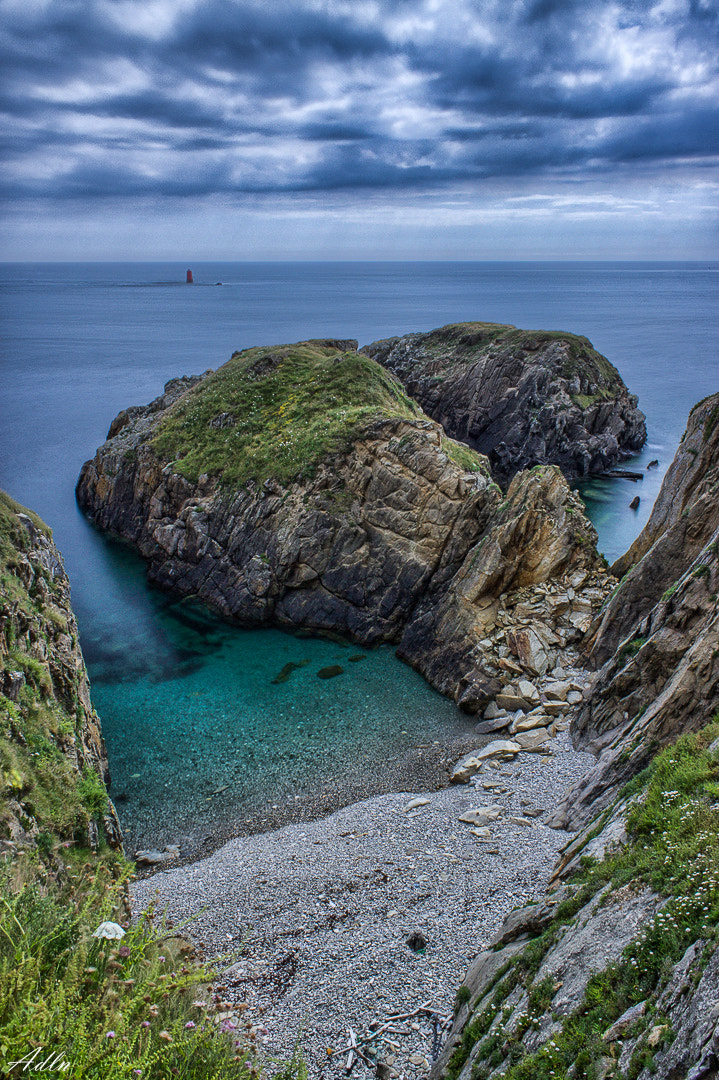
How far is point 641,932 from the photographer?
39.0 ft

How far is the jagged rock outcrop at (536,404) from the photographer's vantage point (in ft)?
309

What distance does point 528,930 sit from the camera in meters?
15.9

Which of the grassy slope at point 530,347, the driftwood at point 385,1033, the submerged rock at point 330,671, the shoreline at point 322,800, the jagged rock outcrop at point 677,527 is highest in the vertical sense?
the grassy slope at point 530,347

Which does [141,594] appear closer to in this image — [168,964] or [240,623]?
[240,623]

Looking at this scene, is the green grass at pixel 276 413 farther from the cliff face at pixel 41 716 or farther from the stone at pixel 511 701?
the cliff face at pixel 41 716

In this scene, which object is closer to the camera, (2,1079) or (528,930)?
(2,1079)

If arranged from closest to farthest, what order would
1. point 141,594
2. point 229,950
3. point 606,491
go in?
point 229,950, point 141,594, point 606,491

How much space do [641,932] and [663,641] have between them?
1477 centimetres

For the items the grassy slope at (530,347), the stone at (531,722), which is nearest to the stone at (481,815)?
the stone at (531,722)

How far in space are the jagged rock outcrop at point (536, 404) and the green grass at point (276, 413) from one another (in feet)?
78.8

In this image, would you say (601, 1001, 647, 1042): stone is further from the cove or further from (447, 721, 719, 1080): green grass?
the cove

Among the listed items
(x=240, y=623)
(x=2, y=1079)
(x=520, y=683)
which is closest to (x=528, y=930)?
(x=2, y=1079)

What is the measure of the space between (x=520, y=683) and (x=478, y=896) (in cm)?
1810

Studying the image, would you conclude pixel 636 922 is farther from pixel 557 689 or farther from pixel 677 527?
pixel 557 689
